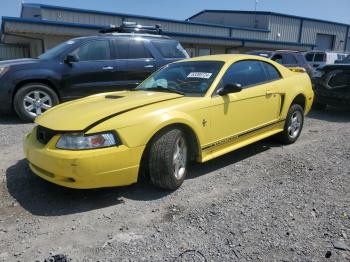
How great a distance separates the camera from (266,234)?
10.1 ft

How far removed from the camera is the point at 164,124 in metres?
3.70

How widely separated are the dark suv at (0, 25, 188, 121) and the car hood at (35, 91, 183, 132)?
2926mm

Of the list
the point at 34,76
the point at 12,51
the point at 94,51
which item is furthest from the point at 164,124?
the point at 12,51

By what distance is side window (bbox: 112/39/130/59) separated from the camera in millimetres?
7750

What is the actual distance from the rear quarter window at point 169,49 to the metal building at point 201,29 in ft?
30.6

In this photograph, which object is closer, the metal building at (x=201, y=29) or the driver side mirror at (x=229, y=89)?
the driver side mirror at (x=229, y=89)

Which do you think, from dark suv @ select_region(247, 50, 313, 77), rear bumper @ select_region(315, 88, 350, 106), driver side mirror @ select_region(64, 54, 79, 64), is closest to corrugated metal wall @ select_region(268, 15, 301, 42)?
dark suv @ select_region(247, 50, 313, 77)

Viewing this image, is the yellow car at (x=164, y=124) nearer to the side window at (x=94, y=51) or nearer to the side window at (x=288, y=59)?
the side window at (x=94, y=51)

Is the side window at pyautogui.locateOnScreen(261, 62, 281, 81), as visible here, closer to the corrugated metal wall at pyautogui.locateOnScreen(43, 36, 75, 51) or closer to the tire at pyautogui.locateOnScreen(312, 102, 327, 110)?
the tire at pyautogui.locateOnScreen(312, 102, 327, 110)

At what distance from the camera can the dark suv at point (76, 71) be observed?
22.5 ft

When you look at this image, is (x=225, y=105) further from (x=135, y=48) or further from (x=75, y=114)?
(x=135, y=48)

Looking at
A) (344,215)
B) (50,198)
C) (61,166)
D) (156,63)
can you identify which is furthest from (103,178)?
(156,63)

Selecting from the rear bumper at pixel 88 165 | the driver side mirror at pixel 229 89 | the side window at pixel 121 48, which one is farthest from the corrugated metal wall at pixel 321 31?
the rear bumper at pixel 88 165

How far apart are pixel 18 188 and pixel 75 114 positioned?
1.13m
